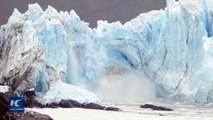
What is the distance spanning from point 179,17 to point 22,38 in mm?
14752

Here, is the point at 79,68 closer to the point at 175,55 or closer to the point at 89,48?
the point at 89,48

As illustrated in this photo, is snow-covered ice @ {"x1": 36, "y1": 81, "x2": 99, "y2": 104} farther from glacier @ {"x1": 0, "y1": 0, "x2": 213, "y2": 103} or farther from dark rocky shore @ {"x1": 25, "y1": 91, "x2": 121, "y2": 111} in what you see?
glacier @ {"x1": 0, "y1": 0, "x2": 213, "y2": 103}

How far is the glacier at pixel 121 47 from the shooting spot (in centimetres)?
3966

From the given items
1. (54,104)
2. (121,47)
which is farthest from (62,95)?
(121,47)

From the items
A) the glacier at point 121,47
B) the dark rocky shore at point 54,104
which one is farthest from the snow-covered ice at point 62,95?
the glacier at point 121,47

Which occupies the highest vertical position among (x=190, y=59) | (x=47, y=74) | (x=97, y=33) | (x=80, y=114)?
(x=97, y=33)

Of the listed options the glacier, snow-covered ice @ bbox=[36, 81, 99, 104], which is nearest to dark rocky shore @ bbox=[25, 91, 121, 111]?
snow-covered ice @ bbox=[36, 81, 99, 104]

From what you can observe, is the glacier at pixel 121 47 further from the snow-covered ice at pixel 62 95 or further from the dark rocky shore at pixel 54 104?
the dark rocky shore at pixel 54 104

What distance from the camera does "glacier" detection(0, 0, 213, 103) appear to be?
39656 mm

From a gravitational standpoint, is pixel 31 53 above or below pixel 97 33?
below

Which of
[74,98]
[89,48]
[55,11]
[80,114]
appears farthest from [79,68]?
[80,114]

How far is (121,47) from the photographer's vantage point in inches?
1937

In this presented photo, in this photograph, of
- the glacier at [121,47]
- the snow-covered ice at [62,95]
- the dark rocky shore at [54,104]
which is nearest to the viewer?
the dark rocky shore at [54,104]

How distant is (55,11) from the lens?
44.9 metres
